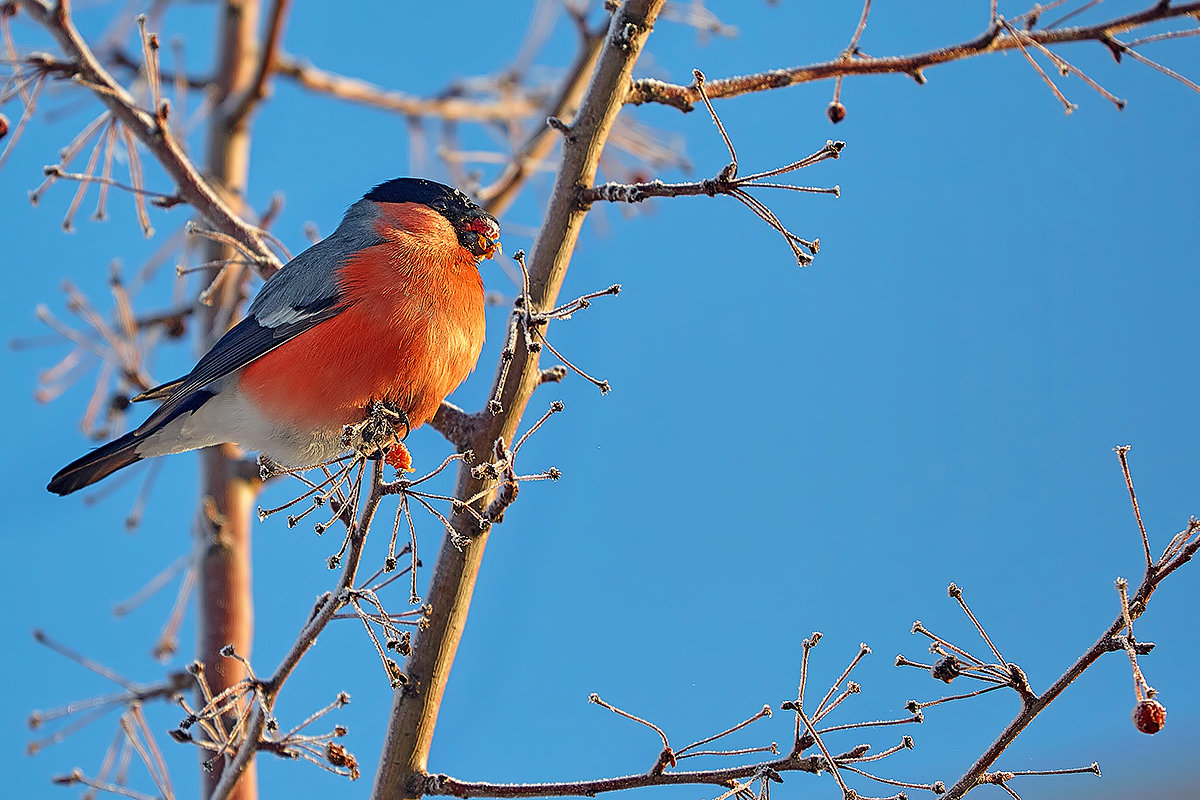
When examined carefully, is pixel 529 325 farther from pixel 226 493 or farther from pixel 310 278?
pixel 226 493

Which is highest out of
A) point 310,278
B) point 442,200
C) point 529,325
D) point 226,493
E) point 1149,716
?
point 442,200

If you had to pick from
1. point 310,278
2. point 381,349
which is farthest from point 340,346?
point 310,278

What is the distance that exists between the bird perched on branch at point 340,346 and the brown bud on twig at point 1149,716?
1.32m

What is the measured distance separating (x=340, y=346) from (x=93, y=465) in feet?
2.32

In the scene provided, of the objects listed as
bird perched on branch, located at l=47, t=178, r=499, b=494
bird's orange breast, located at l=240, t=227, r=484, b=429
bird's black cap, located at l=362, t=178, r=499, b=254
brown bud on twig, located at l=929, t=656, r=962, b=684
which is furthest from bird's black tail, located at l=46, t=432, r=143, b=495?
brown bud on twig, located at l=929, t=656, r=962, b=684

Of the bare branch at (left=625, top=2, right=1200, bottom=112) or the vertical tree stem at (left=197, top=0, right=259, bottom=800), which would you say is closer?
the bare branch at (left=625, top=2, right=1200, bottom=112)

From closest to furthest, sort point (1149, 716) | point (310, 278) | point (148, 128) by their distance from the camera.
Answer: point (1149, 716) → point (310, 278) → point (148, 128)

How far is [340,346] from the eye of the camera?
211 centimetres

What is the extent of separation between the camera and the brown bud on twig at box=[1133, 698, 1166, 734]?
1.27m

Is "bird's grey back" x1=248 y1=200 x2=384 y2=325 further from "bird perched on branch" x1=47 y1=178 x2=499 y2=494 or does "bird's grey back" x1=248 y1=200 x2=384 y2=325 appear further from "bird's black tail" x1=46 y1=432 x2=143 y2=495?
"bird's black tail" x1=46 y1=432 x2=143 y2=495

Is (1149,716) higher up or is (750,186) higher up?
(750,186)

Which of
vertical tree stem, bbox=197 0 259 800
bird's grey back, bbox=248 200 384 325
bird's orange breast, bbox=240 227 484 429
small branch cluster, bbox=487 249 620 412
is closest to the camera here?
small branch cluster, bbox=487 249 620 412

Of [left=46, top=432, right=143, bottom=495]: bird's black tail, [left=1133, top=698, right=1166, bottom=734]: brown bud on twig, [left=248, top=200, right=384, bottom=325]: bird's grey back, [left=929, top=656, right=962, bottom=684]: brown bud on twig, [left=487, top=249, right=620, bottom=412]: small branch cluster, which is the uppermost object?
[left=248, top=200, right=384, bottom=325]: bird's grey back

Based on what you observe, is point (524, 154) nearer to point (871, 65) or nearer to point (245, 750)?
point (871, 65)
